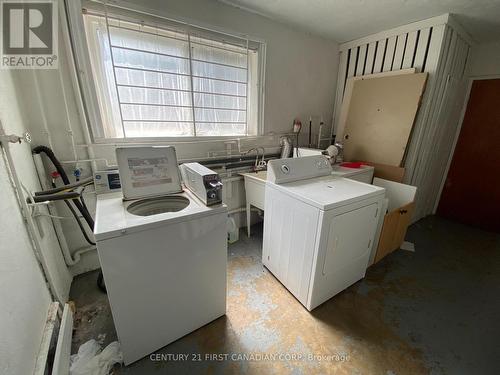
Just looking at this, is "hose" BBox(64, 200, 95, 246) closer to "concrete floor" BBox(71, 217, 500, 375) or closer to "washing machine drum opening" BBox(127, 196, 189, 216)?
"concrete floor" BBox(71, 217, 500, 375)

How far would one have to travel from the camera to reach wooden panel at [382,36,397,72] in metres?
2.59

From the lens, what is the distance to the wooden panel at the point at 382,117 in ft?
8.02

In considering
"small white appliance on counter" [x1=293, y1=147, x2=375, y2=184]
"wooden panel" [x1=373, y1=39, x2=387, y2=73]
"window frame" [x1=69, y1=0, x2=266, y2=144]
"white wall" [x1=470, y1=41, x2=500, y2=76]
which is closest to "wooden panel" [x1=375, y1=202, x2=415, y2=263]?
"small white appliance on counter" [x1=293, y1=147, x2=375, y2=184]

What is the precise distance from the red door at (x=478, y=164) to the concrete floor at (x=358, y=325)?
1.19 metres

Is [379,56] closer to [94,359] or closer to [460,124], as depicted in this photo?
[460,124]

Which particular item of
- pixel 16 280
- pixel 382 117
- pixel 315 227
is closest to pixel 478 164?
pixel 382 117

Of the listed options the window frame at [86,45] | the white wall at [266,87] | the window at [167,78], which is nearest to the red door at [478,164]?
the white wall at [266,87]

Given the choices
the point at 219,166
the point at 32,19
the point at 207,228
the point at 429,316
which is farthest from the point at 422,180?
the point at 32,19

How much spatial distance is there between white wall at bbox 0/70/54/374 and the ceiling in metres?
2.06

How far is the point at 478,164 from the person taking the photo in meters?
3.01

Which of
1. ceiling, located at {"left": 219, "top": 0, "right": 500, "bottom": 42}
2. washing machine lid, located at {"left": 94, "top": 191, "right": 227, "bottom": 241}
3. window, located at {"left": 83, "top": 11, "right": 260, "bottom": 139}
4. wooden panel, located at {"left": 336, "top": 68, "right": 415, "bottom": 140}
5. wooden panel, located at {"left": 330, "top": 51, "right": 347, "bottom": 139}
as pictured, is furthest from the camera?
wooden panel, located at {"left": 330, "top": 51, "right": 347, "bottom": 139}

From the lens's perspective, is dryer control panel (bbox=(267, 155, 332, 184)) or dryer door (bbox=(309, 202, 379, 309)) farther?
dryer control panel (bbox=(267, 155, 332, 184))

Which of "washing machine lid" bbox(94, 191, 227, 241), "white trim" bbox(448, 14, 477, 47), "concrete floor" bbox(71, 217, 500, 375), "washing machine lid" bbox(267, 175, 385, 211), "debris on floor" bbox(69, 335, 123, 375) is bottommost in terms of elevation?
"concrete floor" bbox(71, 217, 500, 375)

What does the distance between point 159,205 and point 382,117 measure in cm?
284
